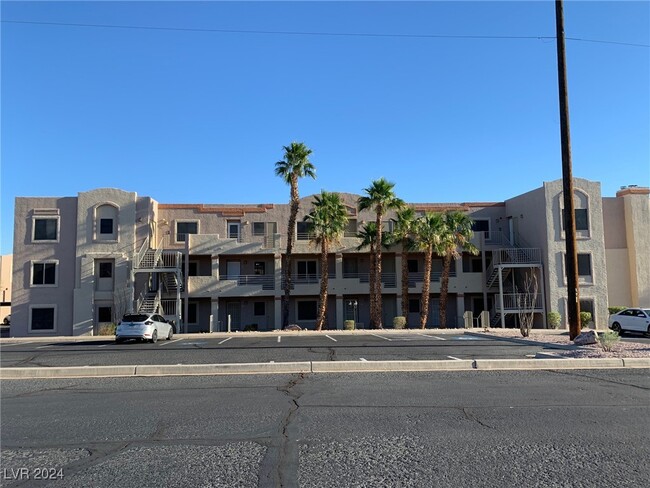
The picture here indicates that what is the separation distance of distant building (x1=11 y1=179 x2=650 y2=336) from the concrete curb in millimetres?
21690

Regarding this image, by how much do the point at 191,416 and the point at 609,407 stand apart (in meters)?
6.10

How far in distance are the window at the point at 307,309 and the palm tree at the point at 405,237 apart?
20.9 feet

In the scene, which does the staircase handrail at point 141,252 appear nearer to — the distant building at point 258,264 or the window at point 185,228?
the distant building at point 258,264

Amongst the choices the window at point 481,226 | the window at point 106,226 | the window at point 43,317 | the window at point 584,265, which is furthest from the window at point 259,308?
the window at point 584,265

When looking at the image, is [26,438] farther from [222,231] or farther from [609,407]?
[222,231]

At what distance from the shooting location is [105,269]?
36.5 meters

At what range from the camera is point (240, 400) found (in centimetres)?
881

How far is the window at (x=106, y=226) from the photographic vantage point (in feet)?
121

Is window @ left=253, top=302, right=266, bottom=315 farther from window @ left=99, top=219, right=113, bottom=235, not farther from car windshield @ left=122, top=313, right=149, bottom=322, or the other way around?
car windshield @ left=122, top=313, right=149, bottom=322

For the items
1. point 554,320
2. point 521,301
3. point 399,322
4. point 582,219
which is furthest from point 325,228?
point 582,219

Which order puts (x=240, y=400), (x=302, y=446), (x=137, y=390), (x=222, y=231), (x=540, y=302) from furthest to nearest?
(x=222, y=231)
(x=540, y=302)
(x=137, y=390)
(x=240, y=400)
(x=302, y=446)

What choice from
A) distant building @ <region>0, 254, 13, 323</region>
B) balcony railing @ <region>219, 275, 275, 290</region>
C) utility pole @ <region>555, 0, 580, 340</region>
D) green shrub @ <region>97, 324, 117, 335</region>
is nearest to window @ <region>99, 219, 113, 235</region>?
green shrub @ <region>97, 324, 117, 335</region>

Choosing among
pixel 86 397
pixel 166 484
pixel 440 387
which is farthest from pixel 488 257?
pixel 166 484

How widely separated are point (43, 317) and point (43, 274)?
284 cm
